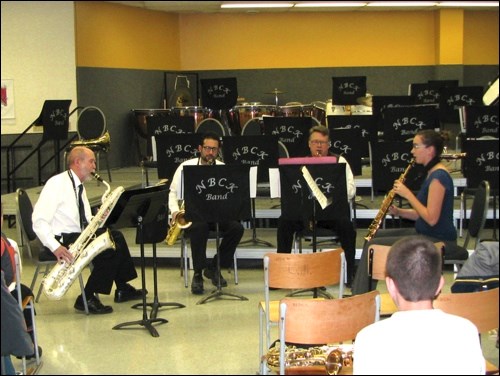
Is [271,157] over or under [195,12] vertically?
under

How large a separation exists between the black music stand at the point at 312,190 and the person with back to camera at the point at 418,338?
374cm

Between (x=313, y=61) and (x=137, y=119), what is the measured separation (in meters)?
4.53

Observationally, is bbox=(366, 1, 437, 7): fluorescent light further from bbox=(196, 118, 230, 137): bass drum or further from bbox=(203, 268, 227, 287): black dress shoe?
bbox=(203, 268, 227, 287): black dress shoe

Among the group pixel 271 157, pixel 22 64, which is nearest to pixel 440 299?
pixel 271 157

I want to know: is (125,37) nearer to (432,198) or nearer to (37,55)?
(37,55)

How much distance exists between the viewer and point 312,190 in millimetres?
6355

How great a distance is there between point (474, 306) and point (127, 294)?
3.76 metres

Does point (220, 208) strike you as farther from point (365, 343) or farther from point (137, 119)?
point (137, 119)

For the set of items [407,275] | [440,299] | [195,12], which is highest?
[195,12]

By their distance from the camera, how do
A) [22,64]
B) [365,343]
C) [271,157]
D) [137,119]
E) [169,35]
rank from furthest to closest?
[169,35] → [137,119] → [22,64] → [271,157] → [365,343]

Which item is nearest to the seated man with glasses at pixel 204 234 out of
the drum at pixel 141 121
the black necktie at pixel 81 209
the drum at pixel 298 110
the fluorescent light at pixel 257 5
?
the black necktie at pixel 81 209

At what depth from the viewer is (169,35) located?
51.4 feet

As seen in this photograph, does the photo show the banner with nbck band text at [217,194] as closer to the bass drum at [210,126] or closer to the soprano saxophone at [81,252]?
the soprano saxophone at [81,252]

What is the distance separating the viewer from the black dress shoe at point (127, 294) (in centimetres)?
686
